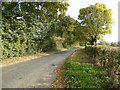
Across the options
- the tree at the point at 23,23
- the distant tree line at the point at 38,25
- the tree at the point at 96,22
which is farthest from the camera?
the tree at the point at 96,22

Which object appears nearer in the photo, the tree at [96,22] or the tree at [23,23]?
the tree at [23,23]

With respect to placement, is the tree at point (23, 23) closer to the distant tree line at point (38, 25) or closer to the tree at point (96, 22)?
the distant tree line at point (38, 25)

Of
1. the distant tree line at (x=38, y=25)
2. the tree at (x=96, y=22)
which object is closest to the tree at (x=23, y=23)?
the distant tree line at (x=38, y=25)

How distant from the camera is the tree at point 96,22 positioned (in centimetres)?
3853

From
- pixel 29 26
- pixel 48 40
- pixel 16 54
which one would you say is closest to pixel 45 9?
pixel 29 26

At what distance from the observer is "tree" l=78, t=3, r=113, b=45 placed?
38.5 meters

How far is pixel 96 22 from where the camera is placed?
38500mm

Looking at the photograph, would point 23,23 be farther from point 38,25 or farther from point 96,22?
point 96,22

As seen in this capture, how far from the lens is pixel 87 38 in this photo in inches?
1592

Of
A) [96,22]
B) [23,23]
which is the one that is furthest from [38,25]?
[96,22]

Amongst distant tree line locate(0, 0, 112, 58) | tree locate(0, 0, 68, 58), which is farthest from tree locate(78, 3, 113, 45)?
tree locate(0, 0, 68, 58)

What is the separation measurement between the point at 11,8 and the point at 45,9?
450 cm

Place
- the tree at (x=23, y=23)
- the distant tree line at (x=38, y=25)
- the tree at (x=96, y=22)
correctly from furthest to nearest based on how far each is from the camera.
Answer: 1. the tree at (x=96, y=22)
2. the distant tree line at (x=38, y=25)
3. the tree at (x=23, y=23)

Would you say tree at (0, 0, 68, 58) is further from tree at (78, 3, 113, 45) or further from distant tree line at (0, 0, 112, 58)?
tree at (78, 3, 113, 45)
